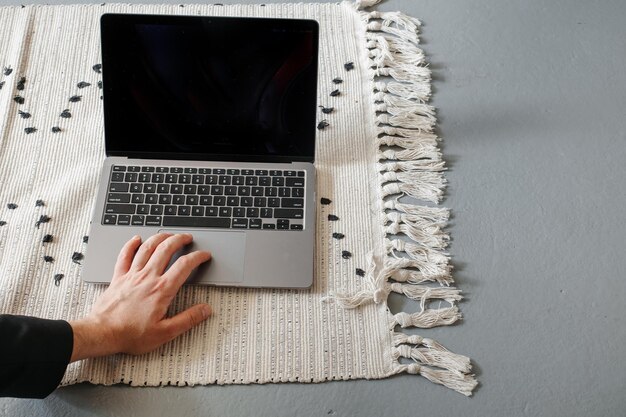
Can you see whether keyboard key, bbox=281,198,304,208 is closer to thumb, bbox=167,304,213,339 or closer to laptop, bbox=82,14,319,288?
laptop, bbox=82,14,319,288

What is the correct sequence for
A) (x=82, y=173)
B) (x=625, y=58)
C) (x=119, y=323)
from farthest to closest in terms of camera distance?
(x=625, y=58) < (x=82, y=173) < (x=119, y=323)

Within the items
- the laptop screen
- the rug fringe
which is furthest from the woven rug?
the laptop screen

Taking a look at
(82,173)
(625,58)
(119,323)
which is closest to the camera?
(119,323)

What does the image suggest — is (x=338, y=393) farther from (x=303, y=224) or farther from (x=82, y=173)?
(x=82, y=173)

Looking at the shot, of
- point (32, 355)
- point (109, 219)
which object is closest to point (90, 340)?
point (32, 355)

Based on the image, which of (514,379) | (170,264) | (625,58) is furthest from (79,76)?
(625,58)

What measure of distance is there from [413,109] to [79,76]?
536mm

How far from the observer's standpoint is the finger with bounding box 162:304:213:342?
74 centimetres

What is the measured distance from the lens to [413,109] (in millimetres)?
933

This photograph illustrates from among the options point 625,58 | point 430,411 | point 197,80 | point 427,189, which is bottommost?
point 430,411

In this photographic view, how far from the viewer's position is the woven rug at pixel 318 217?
0.75m

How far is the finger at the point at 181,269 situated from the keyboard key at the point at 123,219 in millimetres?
101

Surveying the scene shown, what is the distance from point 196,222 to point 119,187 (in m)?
0.12

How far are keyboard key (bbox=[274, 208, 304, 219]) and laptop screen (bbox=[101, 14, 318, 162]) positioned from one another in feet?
0.25
